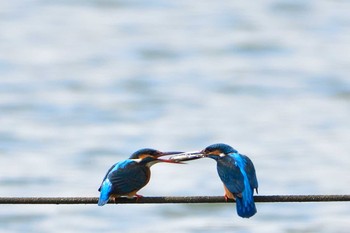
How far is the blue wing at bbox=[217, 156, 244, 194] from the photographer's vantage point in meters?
6.29

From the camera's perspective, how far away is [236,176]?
6.35m

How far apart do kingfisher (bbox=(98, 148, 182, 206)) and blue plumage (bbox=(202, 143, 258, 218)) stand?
0.25m

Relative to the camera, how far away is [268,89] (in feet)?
62.3

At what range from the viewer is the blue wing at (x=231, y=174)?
6289 millimetres

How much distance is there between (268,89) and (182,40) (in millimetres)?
3264

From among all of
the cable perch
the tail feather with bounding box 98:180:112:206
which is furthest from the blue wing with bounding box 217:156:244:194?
the cable perch

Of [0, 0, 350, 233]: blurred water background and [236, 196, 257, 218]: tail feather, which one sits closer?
[236, 196, 257, 218]: tail feather

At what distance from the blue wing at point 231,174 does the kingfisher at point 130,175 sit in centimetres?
24

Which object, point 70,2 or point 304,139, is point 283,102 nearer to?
point 304,139

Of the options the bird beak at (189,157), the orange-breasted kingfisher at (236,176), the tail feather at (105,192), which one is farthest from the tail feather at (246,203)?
the tail feather at (105,192)

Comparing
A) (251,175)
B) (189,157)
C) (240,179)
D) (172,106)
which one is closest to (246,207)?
(240,179)

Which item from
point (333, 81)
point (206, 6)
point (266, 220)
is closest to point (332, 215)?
point (266, 220)

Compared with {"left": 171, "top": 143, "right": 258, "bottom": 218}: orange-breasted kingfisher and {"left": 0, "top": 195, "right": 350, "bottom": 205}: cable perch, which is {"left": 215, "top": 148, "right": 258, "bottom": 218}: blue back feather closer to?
{"left": 171, "top": 143, "right": 258, "bottom": 218}: orange-breasted kingfisher

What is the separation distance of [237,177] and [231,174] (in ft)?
0.21
